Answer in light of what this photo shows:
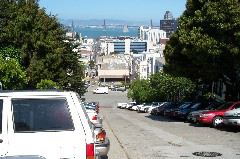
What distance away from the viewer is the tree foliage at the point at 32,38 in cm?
3681

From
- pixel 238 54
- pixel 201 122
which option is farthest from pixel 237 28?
pixel 201 122

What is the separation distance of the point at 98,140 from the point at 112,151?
445 cm

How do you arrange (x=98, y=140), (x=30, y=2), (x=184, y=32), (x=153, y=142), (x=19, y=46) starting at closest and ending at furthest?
1. (x=98, y=140)
2. (x=153, y=142)
3. (x=184, y=32)
4. (x=19, y=46)
5. (x=30, y=2)

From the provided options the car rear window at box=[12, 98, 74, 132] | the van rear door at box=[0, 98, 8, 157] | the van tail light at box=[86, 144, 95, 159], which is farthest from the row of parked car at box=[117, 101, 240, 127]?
the van rear door at box=[0, 98, 8, 157]

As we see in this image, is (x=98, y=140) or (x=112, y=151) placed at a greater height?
(x=98, y=140)

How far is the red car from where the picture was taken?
26.4m

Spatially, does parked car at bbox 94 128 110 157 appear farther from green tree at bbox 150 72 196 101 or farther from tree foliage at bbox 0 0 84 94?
green tree at bbox 150 72 196 101

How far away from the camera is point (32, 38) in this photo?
1507 inches

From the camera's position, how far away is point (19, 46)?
3838 cm

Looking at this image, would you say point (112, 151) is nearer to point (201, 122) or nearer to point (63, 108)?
point (63, 108)

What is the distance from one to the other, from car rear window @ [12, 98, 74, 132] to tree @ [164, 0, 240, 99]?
76.9 feet

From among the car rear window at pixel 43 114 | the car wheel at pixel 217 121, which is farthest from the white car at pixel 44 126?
the car wheel at pixel 217 121

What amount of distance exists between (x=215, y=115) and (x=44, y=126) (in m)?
20.8

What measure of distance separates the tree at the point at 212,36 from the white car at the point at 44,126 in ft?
76.8
